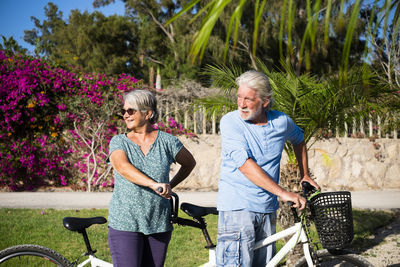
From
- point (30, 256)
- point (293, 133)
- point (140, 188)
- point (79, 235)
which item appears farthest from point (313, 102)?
point (79, 235)

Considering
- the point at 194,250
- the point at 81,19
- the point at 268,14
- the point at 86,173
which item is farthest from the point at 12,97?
the point at 81,19

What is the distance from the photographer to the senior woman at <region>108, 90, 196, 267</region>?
2.37 m

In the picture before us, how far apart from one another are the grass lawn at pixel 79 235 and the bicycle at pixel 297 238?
175 cm

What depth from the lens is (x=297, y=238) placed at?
2535 mm

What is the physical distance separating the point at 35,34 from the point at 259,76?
2112 inches

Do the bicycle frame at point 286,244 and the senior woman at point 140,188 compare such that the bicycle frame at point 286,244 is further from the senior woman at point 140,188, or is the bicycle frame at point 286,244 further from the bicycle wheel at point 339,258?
the senior woman at point 140,188

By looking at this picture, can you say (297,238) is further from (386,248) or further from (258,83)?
(386,248)

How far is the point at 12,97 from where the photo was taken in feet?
29.4

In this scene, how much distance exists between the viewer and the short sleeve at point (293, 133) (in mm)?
2670

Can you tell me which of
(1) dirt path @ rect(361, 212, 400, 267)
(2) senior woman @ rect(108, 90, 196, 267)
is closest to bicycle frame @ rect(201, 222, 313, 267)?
(2) senior woman @ rect(108, 90, 196, 267)

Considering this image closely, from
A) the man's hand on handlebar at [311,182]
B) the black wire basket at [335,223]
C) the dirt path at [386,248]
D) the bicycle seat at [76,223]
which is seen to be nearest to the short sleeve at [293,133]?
the man's hand on handlebar at [311,182]

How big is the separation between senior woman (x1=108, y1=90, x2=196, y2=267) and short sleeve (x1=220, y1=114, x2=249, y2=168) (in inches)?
16.3

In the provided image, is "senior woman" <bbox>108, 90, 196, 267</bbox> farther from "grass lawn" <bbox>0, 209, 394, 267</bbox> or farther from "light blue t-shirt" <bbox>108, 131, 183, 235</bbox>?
"grass lawn" <bbox>0, 209, 394, 267</bbox>

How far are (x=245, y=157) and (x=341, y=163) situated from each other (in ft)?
26.5
